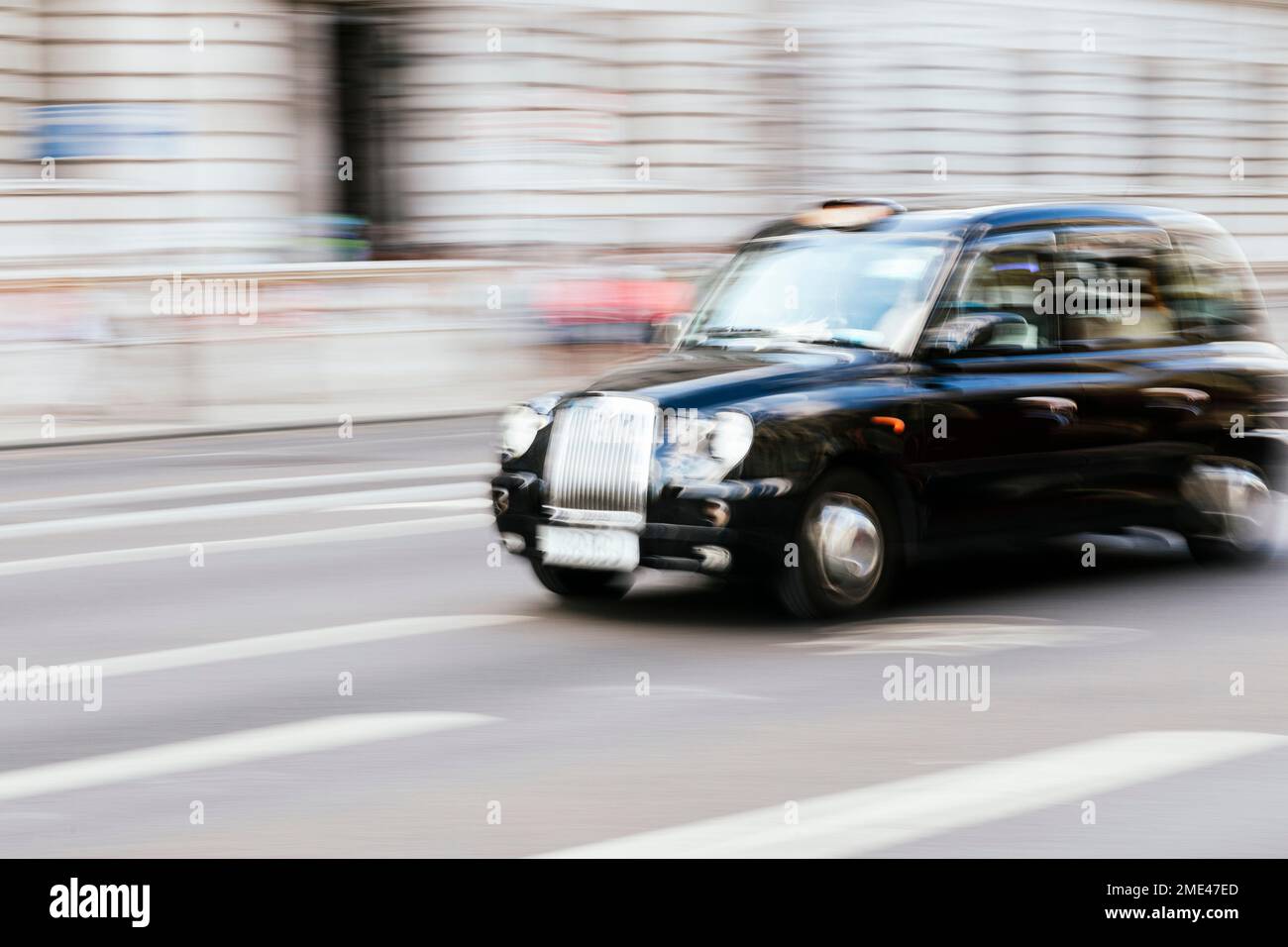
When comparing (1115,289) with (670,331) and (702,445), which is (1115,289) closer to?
(670,331)

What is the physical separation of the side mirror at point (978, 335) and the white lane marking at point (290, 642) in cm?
202

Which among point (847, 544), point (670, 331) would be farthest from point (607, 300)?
point (847, 544)

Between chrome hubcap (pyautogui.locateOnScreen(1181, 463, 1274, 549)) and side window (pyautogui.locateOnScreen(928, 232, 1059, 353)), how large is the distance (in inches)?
44.1

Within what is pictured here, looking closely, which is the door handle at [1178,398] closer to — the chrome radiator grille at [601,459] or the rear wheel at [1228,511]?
the rear wheel at [1228,511]

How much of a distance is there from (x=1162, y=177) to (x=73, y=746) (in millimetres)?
33417

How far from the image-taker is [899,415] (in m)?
8.16

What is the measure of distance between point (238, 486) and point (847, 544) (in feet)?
22.8

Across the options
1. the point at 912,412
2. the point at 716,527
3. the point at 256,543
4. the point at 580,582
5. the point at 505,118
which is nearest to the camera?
the point at 716,527

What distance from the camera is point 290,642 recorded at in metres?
8.04

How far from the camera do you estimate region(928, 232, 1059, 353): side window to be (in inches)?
335

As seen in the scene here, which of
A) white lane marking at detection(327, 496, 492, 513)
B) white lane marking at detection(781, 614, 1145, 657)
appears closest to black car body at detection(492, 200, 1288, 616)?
white lane marking at detection(781, 614, 1145, 657)

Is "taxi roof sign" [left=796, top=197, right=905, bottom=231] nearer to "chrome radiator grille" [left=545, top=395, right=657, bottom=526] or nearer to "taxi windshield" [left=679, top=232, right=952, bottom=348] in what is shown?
"taxi windshield" [left=679, top=232, right=952, bottom=348]

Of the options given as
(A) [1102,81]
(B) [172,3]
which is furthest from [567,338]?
(A) [1102,81]

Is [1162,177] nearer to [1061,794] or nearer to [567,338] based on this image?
[567,338]
